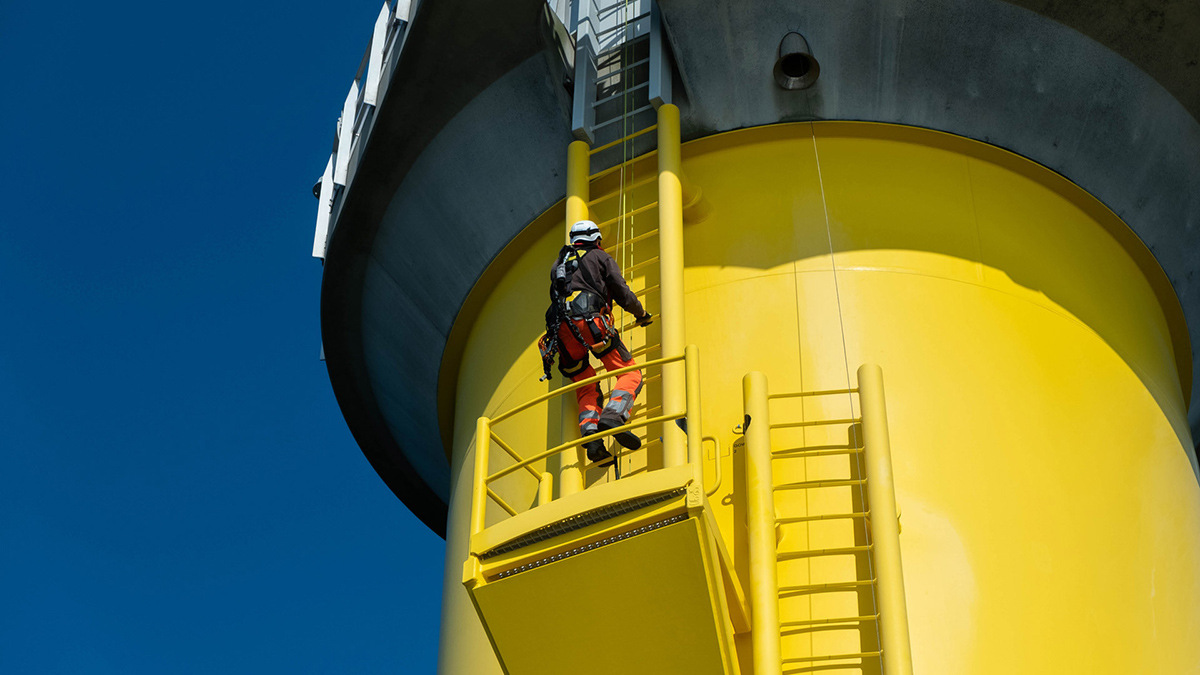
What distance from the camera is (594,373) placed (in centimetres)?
997

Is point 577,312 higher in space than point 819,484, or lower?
higher

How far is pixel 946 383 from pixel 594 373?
2512 mm

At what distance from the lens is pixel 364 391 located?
48.2 feet

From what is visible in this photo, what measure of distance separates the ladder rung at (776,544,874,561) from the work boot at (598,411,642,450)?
1195 mm

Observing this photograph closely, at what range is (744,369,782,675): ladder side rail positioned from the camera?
8.05 meters

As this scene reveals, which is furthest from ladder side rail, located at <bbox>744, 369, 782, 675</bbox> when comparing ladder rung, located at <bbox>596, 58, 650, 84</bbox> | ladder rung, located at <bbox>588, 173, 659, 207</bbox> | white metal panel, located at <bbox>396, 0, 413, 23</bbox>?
white metal panel, located at <bbox>396, 0, 413, 23</bbox>

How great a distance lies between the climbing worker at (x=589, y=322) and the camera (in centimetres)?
953

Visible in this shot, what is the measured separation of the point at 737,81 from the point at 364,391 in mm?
5654

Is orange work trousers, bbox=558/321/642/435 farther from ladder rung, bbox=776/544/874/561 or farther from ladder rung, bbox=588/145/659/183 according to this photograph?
ladder rung, bbox=588/145/659/183

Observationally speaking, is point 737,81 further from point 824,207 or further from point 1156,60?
point 1156,60

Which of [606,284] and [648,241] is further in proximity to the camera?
[648,241]

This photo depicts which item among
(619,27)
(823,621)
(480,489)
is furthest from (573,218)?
(823,621)

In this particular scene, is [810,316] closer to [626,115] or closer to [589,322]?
[589,322]

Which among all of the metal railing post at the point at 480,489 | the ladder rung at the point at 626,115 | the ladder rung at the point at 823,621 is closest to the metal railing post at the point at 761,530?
the ladder rung at the point at 823,621
